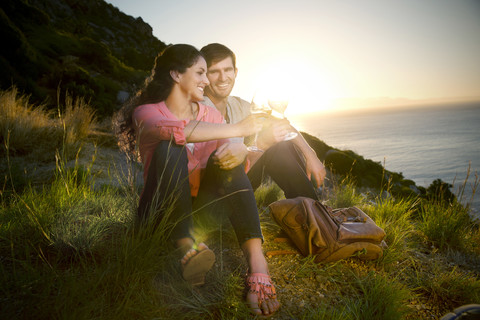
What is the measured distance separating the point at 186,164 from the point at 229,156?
0.97ft

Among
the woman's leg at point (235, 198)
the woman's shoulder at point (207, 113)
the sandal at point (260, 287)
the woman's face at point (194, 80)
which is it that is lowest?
the sandal at point (260, 287)

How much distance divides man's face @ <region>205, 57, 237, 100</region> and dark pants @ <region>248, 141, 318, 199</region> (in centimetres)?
87

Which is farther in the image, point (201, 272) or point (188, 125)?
point (188, 125)

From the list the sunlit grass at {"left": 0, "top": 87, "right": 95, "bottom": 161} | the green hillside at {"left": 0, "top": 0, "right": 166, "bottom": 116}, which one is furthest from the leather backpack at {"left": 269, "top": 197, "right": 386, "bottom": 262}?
the sunlit grass at {"left": 0, "top": 87, "right": 95, "bottom": 161}

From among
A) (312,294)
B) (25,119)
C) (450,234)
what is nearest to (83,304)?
(312,294)

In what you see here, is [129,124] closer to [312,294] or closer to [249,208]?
[249,208]

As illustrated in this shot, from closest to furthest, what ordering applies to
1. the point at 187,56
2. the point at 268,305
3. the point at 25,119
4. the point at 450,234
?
1. the point at 268,305
2. the point at 187,56
3. the point at 450,234
4. the point at 25,119

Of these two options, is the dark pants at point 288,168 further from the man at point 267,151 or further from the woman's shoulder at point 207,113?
the woman's shoulder at point 207,113

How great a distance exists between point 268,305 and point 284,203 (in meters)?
0.70

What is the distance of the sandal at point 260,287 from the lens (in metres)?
1.49

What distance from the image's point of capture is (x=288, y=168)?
2316 millimetres

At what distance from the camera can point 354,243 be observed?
1825 mm

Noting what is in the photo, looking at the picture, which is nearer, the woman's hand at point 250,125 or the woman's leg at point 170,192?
the woman's leg at point 170,192

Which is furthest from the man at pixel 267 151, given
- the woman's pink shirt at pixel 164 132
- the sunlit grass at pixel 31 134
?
the sunlit grass at pixel 31 134
